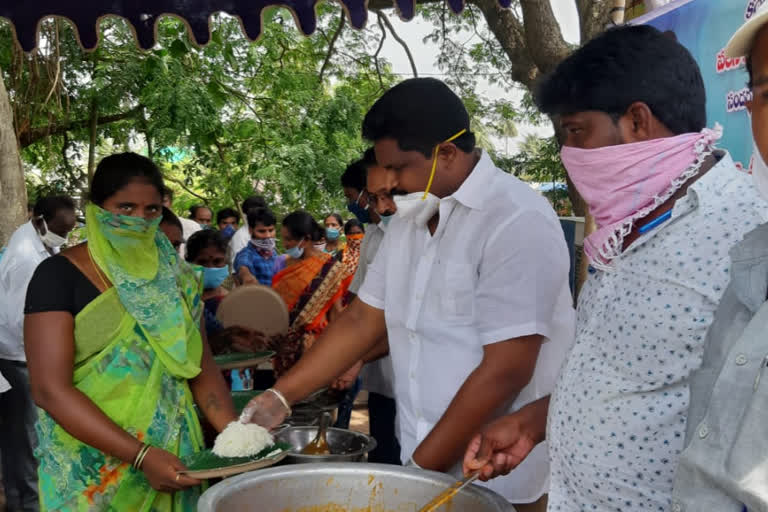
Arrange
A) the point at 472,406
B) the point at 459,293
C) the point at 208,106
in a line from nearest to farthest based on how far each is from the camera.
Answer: the point at 472,406 → the point at 459,293 → the point at 208,106

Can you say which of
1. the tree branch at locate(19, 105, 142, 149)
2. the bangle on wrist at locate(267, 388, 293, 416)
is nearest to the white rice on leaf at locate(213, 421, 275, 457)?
the bangle on wrist at locate(267, 388, 293, 416)

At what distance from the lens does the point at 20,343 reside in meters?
4.06

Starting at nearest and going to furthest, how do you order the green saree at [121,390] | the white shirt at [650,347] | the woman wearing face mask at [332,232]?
the white shirt at [650,347]
the green saree at [121,390]
the woman wearing face mask at [332,232]

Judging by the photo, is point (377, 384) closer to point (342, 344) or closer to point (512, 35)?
point (342, 344)

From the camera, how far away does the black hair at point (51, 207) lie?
4.47m

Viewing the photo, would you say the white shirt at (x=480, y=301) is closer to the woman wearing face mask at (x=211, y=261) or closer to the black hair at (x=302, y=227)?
the woman wearing face mask at (x=211, y=261)

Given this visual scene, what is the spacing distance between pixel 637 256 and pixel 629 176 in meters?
0.14

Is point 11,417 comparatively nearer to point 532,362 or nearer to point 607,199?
point 532,362

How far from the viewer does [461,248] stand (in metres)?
1.94

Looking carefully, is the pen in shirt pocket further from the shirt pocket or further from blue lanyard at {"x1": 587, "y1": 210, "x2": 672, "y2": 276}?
the shirt pocket

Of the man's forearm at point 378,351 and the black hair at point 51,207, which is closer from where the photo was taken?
the man's forearm at point 378,351

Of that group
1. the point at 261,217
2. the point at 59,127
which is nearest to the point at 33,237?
the point at 261,217

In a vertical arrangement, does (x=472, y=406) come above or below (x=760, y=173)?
below

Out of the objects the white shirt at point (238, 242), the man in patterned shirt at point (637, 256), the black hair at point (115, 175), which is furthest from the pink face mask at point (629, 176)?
the white shirt at point (238, 242)
